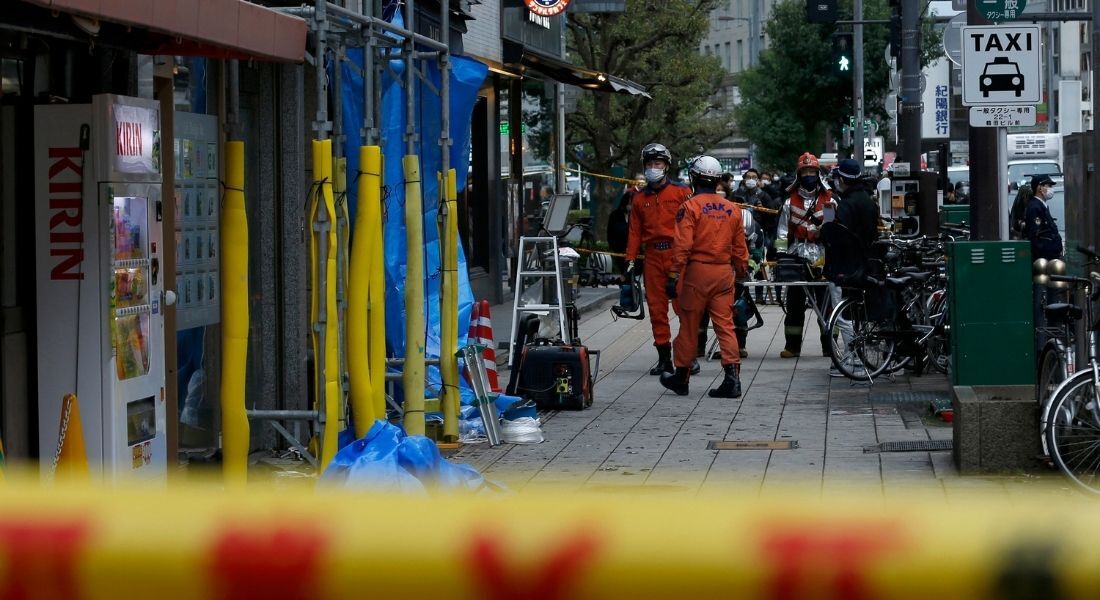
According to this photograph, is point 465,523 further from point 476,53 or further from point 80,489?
point 476,53

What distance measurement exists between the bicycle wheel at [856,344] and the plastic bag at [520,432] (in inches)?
146

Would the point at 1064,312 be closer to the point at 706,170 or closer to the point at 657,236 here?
the point at 706,170

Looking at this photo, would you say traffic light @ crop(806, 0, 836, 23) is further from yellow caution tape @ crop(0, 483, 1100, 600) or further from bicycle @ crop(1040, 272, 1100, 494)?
yellow caution tape @ crop(0, 483, 1100, 600)

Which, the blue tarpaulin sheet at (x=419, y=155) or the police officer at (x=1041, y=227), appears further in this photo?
the police officer at (x=1041, y=227)

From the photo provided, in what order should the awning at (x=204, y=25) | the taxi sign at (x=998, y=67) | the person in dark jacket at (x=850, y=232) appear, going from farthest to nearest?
1. the person in dark jacket at (x=850, y=232)
2. the taxi sign at (x=998, y=67)
3. the awning at (x=204, y=25)

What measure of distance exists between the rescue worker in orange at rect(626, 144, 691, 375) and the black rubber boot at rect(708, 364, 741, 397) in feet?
3.60

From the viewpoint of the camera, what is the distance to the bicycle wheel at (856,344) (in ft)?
43.3

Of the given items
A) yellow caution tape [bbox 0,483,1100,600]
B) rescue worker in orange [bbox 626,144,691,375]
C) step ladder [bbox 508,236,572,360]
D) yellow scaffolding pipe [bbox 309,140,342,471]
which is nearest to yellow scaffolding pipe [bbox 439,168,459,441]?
yellow scaffolding pipe [bbox 309,140,342,471]

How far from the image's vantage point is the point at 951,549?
165 centimetres

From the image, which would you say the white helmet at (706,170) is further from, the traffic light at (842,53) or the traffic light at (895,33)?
the traffic light at (842,53)

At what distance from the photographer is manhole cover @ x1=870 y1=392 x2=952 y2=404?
1226 centimetres

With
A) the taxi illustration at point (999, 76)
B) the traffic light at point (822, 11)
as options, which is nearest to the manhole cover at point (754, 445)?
the taxi illustration at point (999, 76)

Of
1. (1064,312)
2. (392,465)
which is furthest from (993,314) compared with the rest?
(392,465)

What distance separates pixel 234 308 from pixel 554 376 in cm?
455
